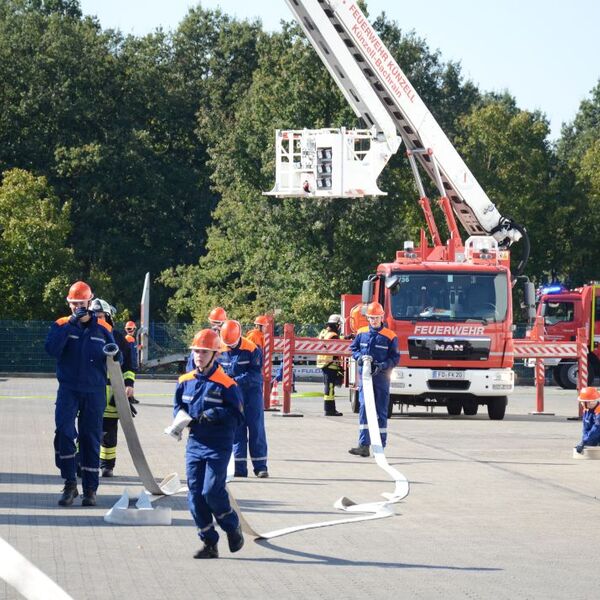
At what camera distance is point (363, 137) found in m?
30.5

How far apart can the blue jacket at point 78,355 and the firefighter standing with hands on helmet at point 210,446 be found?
2869mm

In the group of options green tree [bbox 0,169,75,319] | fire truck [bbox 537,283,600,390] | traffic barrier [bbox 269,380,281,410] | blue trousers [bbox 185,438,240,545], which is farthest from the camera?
green tree [bbox 0,169,75,319]

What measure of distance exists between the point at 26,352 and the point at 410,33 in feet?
77.8

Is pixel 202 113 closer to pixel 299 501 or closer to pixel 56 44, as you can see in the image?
pixel 56 44

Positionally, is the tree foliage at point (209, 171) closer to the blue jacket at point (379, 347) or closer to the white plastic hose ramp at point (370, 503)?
the blue jacket at point (379, 347)

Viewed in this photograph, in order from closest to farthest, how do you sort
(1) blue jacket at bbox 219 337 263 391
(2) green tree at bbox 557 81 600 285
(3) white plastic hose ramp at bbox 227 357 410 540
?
(3) white plastic hose ramp at bbox 227 357 410 540
(1) blue jacket at bbox 219 337 263 391
(2) green tree at bbox 557 81 600 285

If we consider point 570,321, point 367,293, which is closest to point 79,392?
point 367,293

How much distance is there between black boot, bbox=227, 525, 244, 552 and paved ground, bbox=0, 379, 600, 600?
7 centimetres

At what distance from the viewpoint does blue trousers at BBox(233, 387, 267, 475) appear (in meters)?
16.2

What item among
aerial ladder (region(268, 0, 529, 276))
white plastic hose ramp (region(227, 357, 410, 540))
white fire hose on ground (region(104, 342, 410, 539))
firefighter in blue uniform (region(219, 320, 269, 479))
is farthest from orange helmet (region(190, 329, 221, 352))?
aerial ladder (region(268, 0, 529, 276))

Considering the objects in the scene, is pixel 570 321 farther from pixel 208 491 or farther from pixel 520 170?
pixel 208 491

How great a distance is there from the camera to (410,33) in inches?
2557

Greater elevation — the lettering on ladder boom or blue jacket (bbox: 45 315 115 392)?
the lettering on ladder boom

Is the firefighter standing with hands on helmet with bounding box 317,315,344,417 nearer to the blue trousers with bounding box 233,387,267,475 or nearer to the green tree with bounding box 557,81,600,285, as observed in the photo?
the blue trousers with bounding box 233,387,267,475
